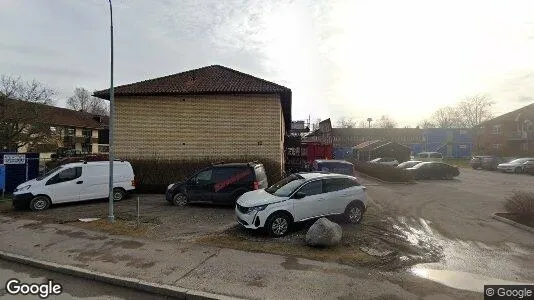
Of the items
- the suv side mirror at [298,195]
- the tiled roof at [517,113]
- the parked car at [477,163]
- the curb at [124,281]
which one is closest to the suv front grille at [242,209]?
the suv side mirror at [298,195]

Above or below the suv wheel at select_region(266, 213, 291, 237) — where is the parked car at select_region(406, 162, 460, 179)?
above

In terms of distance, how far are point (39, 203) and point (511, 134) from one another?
57.5 metres

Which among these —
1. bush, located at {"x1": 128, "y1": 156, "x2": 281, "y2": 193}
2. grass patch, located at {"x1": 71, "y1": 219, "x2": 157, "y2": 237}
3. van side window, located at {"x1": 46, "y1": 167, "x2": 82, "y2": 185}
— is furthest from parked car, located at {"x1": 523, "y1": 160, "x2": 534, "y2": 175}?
van side window, located at {"x1": 46, "y1": 167, "x2": 82, "y2": 185}

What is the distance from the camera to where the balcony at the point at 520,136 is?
1777 inches

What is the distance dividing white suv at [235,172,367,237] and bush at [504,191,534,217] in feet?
17.9

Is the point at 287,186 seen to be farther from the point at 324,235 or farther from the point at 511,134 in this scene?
the point at 511,134

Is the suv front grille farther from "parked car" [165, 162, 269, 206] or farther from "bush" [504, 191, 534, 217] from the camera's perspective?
"bush" [504, 191, 534, 217]

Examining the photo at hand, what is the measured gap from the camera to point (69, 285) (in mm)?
5848

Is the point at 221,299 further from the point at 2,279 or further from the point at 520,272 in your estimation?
the point at 520,272

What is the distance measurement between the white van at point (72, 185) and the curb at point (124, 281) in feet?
19.4

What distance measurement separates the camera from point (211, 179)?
12.4 m

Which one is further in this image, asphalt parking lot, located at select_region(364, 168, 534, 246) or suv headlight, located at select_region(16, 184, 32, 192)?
suv headlight, located at select_region(16, 184, 32, 192)

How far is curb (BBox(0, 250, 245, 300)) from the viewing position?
5217 mm

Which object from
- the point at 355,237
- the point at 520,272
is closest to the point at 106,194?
the point at 355,237
